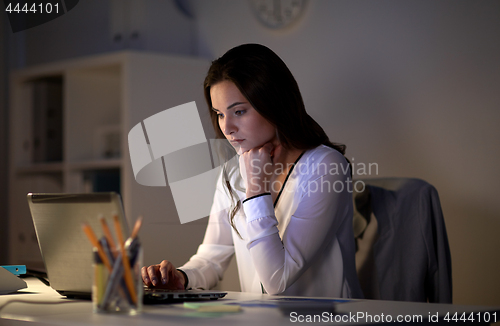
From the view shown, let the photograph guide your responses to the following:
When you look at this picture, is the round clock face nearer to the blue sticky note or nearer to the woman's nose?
the woman's nose

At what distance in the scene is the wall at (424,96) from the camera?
73.1 inches

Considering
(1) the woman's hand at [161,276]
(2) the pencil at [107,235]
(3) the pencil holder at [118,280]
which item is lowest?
(1) the woman's hand at [161,276]

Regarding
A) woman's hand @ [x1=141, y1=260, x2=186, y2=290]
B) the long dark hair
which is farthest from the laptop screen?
the long dark hair

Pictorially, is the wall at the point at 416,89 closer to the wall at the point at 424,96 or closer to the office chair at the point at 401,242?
the wall at the point at 424,96

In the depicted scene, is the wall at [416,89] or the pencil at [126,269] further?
→ the wall at [416,89]

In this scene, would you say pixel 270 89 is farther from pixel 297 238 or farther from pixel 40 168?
pixel 40 168

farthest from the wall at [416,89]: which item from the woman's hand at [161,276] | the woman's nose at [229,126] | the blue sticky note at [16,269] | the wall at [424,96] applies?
the blue sticky note at [16,269]

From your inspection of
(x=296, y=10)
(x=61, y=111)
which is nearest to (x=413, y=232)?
(x=296, y=10)

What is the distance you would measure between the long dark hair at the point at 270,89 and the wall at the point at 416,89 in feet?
1.88

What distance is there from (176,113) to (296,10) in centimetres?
74

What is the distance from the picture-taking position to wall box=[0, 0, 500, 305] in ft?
6.10

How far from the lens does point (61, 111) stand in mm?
2859

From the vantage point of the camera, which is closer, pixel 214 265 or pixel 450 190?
pixel 214 265

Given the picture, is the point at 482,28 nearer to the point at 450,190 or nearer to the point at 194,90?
the point at 450,190
